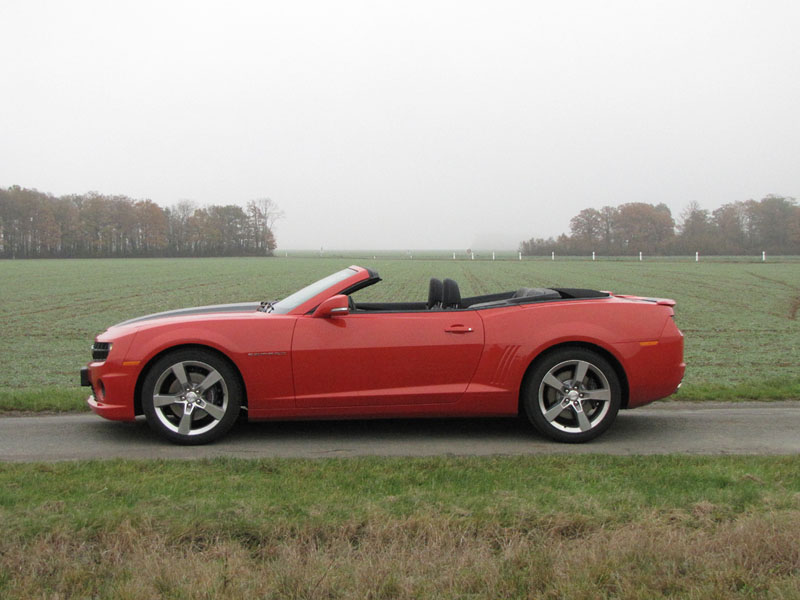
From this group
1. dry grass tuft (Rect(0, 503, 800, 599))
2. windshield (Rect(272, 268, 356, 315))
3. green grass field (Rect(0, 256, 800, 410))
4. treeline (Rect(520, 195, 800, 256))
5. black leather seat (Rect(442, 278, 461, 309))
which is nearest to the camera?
dry grass tuft (Rect(0, 503, 800, 599))

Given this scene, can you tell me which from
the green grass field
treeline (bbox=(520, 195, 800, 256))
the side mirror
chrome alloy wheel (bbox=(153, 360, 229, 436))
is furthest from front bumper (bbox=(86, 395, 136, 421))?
treeline (bbox=(520, 195, 800, 256))

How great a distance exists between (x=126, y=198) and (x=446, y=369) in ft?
405

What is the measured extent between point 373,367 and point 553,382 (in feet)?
4.41

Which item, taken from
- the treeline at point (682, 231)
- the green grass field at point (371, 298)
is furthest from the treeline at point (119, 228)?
the green grass field at point (371, 298)

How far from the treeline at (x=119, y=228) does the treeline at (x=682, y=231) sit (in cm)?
4563

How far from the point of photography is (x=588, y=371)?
18.7 ft

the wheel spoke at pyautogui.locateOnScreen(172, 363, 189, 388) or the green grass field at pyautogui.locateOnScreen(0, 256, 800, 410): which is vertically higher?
the wheel spoke at pyautogui.locateOnScreen(172, 363, 189, 388)

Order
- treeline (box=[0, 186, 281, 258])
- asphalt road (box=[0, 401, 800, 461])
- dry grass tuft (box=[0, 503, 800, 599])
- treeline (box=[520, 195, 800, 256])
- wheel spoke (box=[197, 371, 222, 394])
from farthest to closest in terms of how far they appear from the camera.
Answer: treeline (box=[0, 186, 281, 258]) → treeline (box=[520, 195, 800, 256]) → wheel spoke (box=[197, 371, 222, 394]) → asphalt road (box=[0, 401, 800, 461]) → dry grass tuft (box=[0, 503, 800, 599])

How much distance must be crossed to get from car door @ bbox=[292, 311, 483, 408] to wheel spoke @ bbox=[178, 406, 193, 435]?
2.62 feet

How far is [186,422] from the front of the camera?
5570 mm

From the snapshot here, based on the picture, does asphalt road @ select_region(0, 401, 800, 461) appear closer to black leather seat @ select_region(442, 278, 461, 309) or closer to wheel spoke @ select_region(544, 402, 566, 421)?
wheel spoke @ select_region(544, 402, 566, 421)

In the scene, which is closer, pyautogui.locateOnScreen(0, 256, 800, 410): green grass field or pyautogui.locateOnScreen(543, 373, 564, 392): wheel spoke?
pyautogui.locateOnScreen(543, 373, 564, 392): wheel spoke

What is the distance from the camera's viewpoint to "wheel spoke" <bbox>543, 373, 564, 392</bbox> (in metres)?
5.62

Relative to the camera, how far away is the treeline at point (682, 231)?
271 feet
